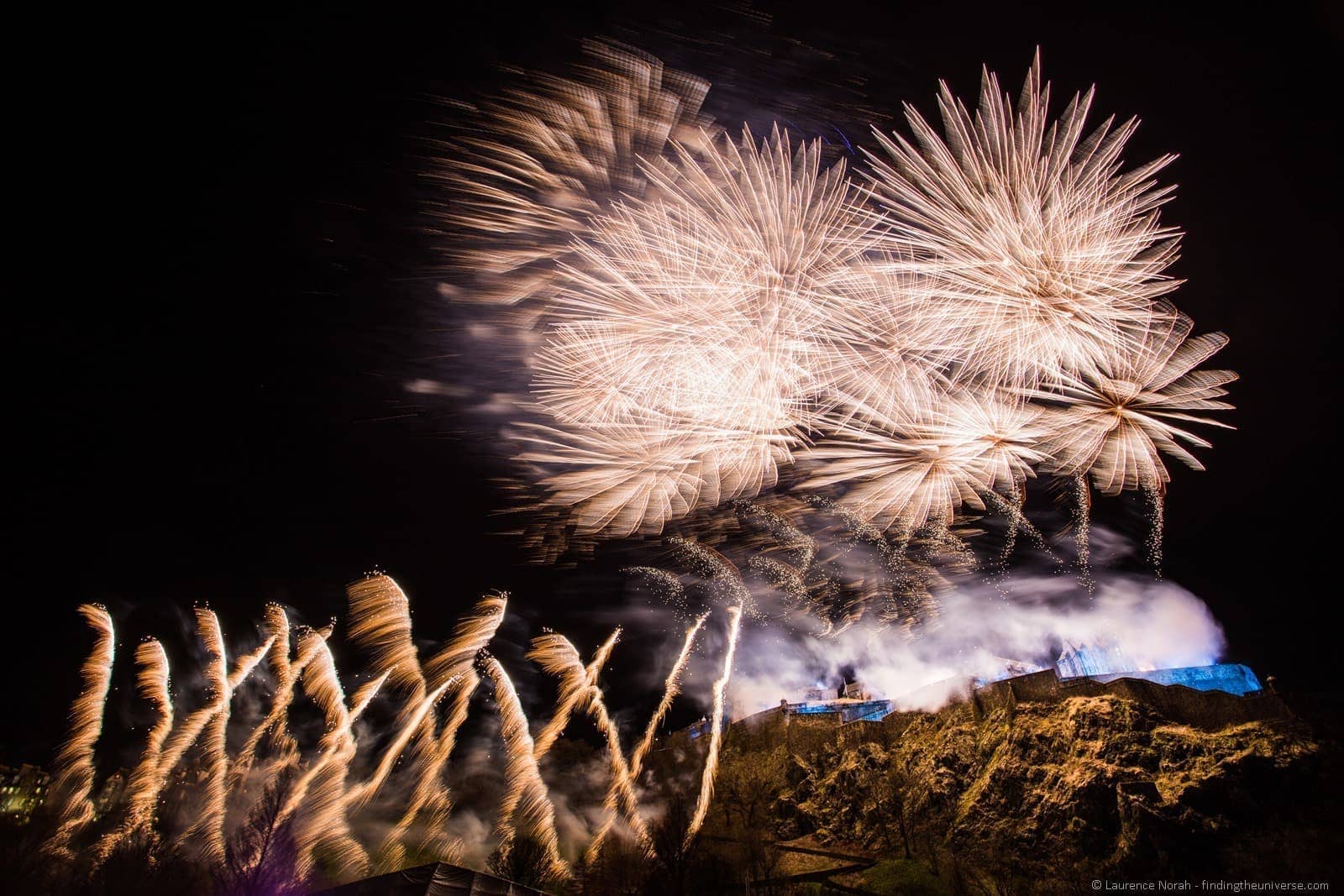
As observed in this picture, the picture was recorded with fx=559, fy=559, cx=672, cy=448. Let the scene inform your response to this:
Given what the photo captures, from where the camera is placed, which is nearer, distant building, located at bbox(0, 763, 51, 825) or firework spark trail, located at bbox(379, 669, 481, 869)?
firework spark trail, located at bbox(379, 669, 481, 869)

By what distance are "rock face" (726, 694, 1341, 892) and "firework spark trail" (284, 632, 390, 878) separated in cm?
2128

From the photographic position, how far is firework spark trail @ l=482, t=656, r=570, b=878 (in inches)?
734

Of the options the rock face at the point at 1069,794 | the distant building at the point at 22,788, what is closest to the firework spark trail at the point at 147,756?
the distant building at the point at 22,788

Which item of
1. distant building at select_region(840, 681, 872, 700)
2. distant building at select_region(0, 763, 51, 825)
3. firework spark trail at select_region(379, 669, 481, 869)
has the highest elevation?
distant building at select_region(840, 681, 872, 700)

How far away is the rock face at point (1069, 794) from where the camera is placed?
56.3ft

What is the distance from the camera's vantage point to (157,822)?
27.5m

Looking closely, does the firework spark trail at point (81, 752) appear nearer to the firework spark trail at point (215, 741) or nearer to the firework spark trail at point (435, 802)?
the firework spark trail at point (215, 741)

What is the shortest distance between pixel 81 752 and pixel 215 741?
17662mm

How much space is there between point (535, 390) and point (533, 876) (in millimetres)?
22646

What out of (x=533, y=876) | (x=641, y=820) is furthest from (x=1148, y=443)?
(x=641, y=820)

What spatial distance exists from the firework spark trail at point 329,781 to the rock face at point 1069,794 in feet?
69.8

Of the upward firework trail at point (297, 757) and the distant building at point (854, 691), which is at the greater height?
the distant building at point (854, 691)

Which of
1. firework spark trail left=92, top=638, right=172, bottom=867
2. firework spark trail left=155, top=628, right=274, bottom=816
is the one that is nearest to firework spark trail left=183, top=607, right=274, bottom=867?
firework spark trail left=155, top=628, right=274, bottom=816

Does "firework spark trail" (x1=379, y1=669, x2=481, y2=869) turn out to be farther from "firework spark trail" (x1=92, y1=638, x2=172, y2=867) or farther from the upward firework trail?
"firework spark trail" (x1=92, y1=638, x2=172, y2=867)
